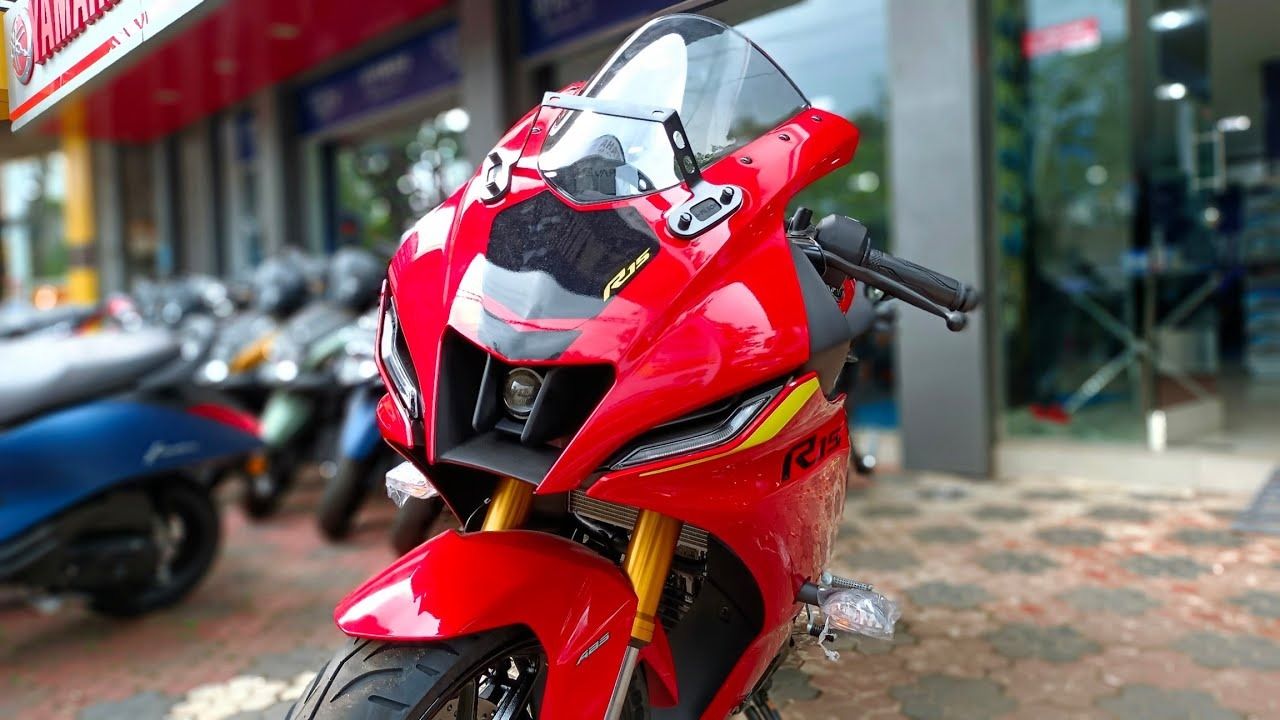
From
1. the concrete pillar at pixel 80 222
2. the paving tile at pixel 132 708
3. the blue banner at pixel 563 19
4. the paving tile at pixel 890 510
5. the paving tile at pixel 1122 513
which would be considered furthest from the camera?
the concrete pillar at pixel 80 222

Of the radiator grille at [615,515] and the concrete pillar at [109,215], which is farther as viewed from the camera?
the concrete pillar at [109,215]

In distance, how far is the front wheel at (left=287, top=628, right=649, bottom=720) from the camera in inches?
49.4

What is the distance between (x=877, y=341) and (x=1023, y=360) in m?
0.83

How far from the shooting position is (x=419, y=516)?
3.21 meters

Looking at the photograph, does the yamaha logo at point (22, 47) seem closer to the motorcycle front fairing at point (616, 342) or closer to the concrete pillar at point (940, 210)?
the motorcycle front fairing at point (616, 342)

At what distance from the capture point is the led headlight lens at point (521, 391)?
1.40 m

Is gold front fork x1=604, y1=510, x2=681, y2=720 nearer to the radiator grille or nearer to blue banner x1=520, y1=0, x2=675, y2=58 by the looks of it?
the radiator grille

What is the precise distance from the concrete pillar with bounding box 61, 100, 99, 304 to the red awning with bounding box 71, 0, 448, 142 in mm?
1788

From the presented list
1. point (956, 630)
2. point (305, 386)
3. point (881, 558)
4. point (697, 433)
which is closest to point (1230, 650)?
point (956, 630)

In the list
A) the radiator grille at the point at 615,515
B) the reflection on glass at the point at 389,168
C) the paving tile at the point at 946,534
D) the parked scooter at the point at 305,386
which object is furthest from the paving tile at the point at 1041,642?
the reflection on glass at the point at 389,168

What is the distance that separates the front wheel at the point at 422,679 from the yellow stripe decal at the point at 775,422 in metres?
0.33

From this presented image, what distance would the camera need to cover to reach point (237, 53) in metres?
8.96

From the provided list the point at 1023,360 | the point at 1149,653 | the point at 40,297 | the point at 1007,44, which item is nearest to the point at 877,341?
the point at 1023,360

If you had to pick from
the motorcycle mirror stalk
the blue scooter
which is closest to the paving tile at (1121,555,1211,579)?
the motorcycle mirror stalk
